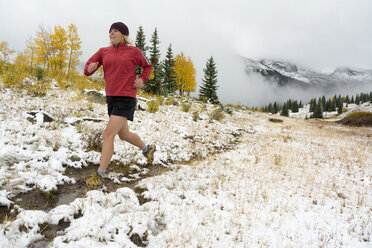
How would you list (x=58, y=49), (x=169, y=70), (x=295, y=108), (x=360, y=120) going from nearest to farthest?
(x=58, y=49)
(x=360, y=120)
(x=169, y=70)
(x=295, y=108)

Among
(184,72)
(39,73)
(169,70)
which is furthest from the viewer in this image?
(184,72)

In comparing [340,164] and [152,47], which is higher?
[152,47]

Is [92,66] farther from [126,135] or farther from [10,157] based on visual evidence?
[10,157]

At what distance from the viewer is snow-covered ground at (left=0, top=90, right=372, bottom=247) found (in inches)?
94.8

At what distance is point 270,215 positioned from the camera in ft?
10.2

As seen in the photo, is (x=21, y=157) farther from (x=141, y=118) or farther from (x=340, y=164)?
(x=340, y=164)

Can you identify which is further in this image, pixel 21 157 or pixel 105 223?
pixel 21 157

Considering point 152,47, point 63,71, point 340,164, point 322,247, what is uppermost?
point 152,47

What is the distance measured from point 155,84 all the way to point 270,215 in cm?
2038

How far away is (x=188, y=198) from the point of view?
3.44 meters

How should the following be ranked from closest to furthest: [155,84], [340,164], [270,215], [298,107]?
1. [270,215]
2. [340,164]
3. [155,84]
4. [298,107]

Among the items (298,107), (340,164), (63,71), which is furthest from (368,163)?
(298,107)

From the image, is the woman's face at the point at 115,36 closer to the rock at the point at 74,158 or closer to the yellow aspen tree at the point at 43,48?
the rock at the point at 74,158

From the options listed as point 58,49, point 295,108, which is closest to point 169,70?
point 58,49
